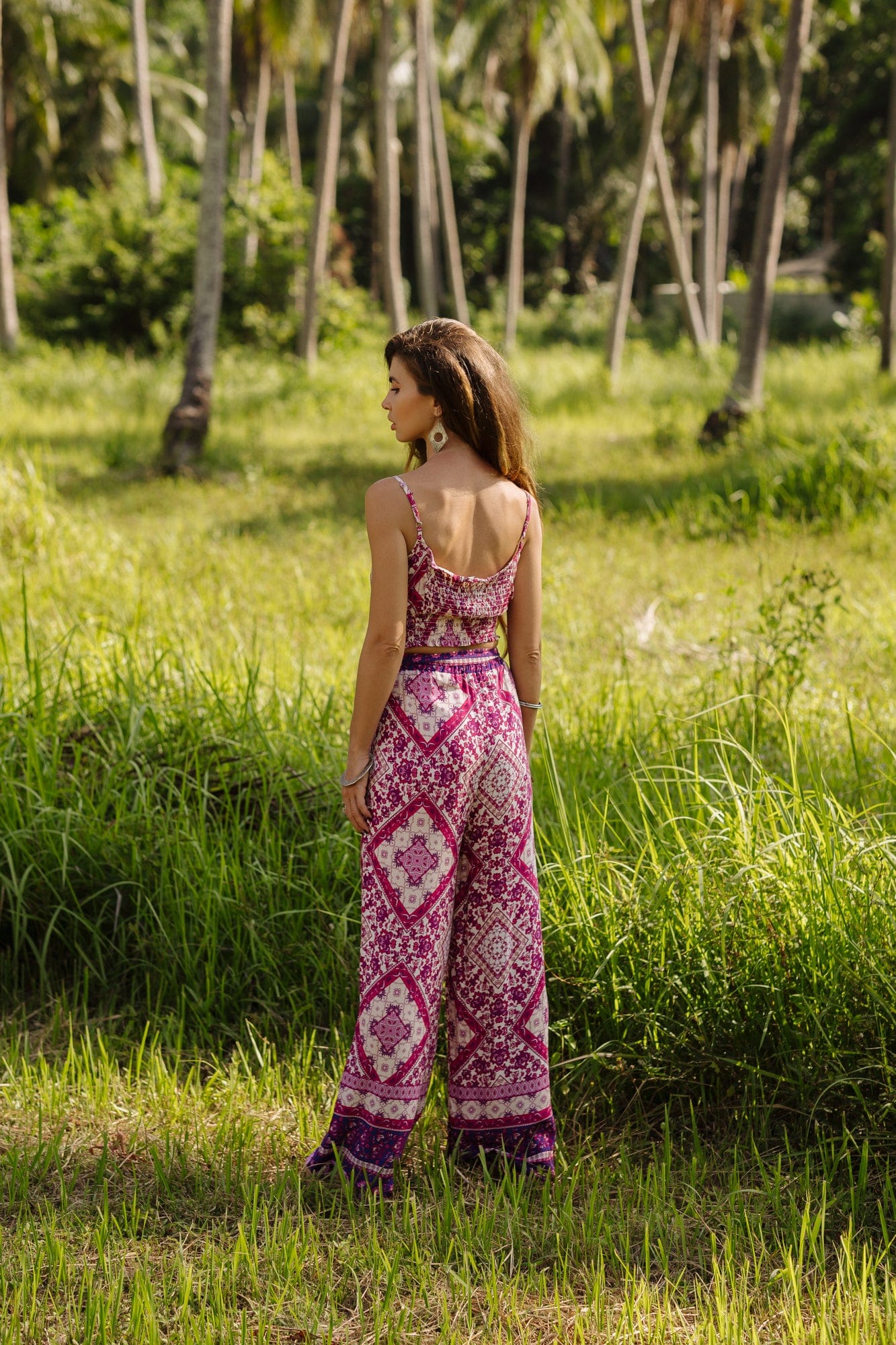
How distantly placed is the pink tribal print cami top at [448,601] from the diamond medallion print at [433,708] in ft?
0.30

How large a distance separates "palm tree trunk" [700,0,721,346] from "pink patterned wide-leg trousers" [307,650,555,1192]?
68.7 feet

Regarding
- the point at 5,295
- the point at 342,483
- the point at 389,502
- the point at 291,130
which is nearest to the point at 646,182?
the point at 342,483

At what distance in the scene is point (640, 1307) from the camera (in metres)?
2.44

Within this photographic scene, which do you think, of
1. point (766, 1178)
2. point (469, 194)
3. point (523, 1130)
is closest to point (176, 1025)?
point (523, 1130)

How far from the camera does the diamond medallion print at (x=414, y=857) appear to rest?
2754mm

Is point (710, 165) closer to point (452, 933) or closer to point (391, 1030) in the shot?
point (452, 933)

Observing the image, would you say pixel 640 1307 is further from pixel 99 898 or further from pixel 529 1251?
pixel 99 898

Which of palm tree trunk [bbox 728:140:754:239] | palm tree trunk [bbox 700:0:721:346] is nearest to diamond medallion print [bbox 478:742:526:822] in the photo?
palm tree trunk [bbox 700:0:721:346]

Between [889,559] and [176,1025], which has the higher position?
[889,559]

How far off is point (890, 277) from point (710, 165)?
716 centimetres

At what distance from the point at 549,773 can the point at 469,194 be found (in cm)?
3653

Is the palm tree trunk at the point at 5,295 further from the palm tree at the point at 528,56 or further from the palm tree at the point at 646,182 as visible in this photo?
the palm tree at the point at 528,56

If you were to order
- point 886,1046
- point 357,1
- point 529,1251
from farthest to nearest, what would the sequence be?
1. point 357,1
2. point 886,1046
3. point 529,1251

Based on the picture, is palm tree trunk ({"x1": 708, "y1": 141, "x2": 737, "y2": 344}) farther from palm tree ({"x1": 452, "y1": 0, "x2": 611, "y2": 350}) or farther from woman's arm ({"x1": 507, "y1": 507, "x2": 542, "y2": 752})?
woman's arm ({"x1": 507, "y1": 507, "x2": 542, "y2": 752})
